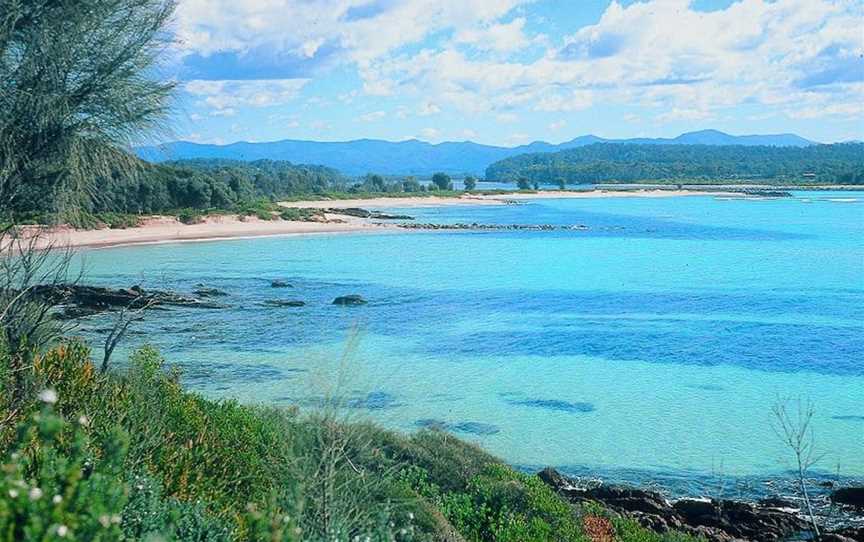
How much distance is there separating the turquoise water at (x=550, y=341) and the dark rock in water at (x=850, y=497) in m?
1.49

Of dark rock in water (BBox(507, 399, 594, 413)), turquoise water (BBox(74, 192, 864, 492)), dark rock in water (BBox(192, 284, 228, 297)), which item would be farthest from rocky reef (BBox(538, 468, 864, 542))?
dark rock in water (BBox(192, 284, 228, 297))

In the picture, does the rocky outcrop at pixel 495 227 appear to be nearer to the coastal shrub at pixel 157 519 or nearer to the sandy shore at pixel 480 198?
the sandy shore at pixel 480 198

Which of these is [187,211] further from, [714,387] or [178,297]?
[714,387]

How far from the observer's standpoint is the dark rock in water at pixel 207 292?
106ft

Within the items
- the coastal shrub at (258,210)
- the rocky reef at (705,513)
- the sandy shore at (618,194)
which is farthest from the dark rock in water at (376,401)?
the sandy shore at (618,194)

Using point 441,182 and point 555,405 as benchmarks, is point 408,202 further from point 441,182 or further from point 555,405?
point 555,405

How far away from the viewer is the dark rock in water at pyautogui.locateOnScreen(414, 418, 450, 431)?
16.8 meters

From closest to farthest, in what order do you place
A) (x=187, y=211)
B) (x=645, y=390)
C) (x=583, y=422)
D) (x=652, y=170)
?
(x=583, y=422) < (x=645, y=390) < (x=187, y=211) < (x=652, y=170)

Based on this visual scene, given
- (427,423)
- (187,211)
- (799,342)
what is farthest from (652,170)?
(427,423)

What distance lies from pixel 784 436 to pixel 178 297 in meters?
20.8

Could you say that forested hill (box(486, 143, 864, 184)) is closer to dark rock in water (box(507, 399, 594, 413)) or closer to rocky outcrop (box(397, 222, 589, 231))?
rocky outcrop (box(397, 222, 589, 231))

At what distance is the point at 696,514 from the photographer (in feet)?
43.1

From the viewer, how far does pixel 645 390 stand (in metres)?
21.4

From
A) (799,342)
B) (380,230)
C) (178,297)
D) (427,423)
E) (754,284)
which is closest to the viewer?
(427,423)
